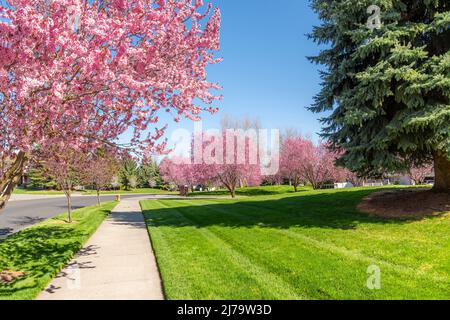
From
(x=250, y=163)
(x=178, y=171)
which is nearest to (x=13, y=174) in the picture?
(x=250, y=163)

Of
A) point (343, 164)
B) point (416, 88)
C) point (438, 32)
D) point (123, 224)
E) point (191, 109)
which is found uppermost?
point (438, 32)

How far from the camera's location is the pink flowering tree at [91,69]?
445 cm

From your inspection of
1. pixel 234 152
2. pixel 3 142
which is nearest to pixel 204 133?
pixel 234 152

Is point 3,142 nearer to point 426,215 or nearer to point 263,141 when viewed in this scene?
point 426,215

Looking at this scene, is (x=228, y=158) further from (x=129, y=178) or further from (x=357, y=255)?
(x=129, y=178)

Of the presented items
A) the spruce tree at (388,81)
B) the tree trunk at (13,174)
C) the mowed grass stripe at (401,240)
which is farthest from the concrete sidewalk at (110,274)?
A: the spruce tree at (388,81)

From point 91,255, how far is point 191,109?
4.62m

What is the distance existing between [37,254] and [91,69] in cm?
593

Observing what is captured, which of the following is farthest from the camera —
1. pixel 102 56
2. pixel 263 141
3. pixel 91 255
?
pixel 263 141

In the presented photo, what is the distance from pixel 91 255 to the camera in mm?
8219

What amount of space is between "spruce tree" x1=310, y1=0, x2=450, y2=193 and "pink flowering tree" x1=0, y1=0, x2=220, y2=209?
16.2 feet

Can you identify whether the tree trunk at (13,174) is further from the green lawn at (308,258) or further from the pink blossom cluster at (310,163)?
the pink blossom cluster at (310,163)

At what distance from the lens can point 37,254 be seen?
838 cm

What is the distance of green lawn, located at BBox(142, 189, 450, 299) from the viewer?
516cm
